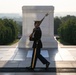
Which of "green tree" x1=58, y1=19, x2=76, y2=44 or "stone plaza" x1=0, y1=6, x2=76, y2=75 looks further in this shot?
"green tree" x1=58, y1=19, x2=76, y2=44

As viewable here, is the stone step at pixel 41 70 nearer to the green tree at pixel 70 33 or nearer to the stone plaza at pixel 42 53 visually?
the stone plaza at pixel 42 53

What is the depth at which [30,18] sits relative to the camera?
11141 mm

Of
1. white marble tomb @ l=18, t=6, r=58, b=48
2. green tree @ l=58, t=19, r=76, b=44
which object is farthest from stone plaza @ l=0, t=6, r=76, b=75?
green tree @ l=58, t=19, r=76, b=44

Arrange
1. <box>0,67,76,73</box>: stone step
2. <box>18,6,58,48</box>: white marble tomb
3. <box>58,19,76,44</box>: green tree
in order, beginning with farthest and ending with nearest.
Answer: <box>58,19,76,44</box>: green tree → <box>18,6,58,48</box>: white marble tomb → <box>0,67,76,73</box>: stone step

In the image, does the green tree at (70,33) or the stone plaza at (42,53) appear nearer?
the stone plaza at (42,53)

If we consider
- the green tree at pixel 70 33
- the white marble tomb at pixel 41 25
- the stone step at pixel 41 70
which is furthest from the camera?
the green tree at pixel 70 33

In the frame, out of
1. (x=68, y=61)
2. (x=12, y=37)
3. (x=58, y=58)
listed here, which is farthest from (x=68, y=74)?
(x=12, y=37)

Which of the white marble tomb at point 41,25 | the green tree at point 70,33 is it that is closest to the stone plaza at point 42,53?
the white marble tomb at point 41,25

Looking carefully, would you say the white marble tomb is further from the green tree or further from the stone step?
the green tree

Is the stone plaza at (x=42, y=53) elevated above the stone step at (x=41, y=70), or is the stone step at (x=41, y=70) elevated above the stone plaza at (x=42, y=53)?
the stone plaza at (x=42, y=53)

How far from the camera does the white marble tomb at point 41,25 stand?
36.0ft

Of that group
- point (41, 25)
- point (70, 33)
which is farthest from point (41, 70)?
point (70, 33)

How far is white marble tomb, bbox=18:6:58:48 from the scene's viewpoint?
11.0m

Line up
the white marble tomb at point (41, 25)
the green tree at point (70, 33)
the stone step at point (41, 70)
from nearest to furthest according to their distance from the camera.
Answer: the stone step at point (41, 70) < the white marble tomb at point (41, 25) < the green tree at point (70, 33)
